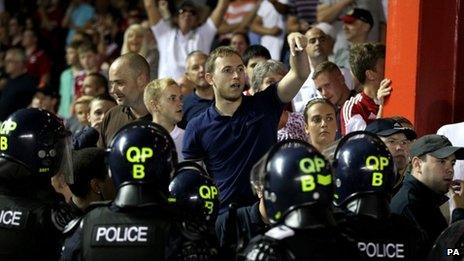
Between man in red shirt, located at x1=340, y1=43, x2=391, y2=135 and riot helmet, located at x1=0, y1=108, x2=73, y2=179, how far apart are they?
3.14 m

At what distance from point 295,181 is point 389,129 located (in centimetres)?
260

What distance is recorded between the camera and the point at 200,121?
8.70 metres

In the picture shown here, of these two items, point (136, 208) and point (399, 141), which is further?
point (399, 141)

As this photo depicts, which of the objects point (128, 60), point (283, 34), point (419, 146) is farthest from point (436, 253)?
point (283, 34)

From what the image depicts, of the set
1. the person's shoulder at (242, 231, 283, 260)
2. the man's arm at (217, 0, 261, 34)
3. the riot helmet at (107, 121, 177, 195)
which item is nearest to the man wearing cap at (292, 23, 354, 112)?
the man's arm at (217, 0, 261, 34)

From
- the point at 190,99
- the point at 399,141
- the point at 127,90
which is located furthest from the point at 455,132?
the point at 190,99

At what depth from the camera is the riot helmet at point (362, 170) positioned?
6.45 metres

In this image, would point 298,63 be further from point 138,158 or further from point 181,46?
point 181,46

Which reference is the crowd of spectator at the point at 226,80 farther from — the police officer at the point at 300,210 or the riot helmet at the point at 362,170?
the police officer at the point at 300,210

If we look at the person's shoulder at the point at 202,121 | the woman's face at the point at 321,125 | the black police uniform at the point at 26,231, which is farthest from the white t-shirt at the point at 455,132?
the black police uniform at the point at 26,231

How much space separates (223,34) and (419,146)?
23.5 ft

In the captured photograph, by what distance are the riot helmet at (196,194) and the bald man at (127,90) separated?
280 centimetres

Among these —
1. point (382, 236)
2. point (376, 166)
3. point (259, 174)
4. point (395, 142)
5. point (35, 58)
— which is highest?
point (259, 174)

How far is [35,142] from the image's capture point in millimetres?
6906
